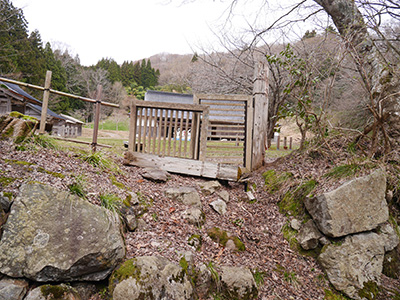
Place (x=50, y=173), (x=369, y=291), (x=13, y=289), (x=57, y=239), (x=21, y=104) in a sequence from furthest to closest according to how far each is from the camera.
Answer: (x=21, y=104)
(x=369, y=291)
(x=50, y=173)
(x=57, y=239)
(x=13, y=289)

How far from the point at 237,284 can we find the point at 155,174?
108 inches

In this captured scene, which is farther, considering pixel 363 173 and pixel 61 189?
pixel 363 173

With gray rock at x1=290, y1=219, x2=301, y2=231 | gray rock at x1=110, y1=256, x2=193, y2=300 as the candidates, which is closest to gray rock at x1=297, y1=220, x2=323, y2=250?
gray rock at x1=290, y1=219, x2=301, y2=231

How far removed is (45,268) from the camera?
2.28m

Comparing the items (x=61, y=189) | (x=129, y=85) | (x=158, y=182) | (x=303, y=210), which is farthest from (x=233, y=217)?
(x=129, y=85)

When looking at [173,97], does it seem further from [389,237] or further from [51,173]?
[389,237]

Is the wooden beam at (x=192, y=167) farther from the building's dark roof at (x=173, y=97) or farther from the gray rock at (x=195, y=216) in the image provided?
the building's dark roof at (x=173, y=97)

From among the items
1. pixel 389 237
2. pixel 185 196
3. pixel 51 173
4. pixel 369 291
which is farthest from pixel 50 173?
pixel 389 237

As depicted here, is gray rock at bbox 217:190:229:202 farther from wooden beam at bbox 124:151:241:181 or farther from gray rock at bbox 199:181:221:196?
wooden beam at bbox 124:151:241:181

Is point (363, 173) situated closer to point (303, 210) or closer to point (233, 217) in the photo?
point (303, 210)

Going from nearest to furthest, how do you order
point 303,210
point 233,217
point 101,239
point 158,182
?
point 101,239
point 303,210
point 233,217
point 158,182

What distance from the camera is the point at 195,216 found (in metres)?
4.00

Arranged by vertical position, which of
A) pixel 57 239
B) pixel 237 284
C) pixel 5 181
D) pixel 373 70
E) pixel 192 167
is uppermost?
pixel 373 70

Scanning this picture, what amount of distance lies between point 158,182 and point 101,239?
2299 mm
